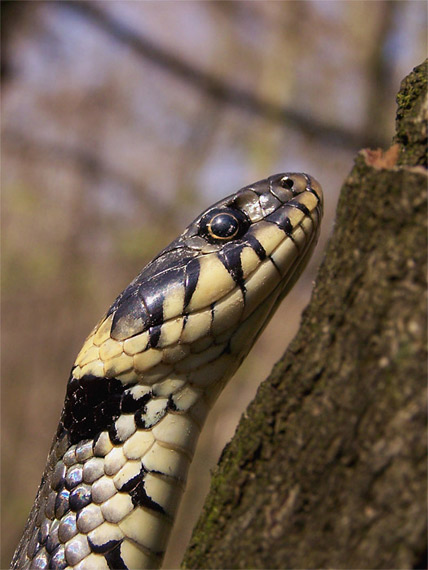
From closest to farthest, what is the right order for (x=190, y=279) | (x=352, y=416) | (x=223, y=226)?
1. (x=352, y=416)
2. (x=190, y=279)
3. (x=223, y=226)

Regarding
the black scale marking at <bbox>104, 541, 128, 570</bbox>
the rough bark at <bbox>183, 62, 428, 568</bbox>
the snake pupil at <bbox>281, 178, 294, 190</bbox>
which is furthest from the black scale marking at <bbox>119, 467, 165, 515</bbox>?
the snake pupil at <bbox>281, 178, 294, 190</bbox>

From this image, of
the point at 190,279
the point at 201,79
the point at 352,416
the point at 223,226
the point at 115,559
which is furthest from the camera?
the point at 201,79

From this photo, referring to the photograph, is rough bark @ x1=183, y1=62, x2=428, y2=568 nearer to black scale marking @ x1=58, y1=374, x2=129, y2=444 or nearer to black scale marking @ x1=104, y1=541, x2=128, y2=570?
black scale marking @ x1=104, y1=541, x2=128, y2=570

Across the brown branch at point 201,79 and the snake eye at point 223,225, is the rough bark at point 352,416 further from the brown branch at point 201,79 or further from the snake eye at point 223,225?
the brown branch at point 201,79

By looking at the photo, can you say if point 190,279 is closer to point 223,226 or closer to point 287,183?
point 223,226

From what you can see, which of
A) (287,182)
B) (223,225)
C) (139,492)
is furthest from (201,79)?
(139,492)

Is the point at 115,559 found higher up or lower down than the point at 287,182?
lower down
